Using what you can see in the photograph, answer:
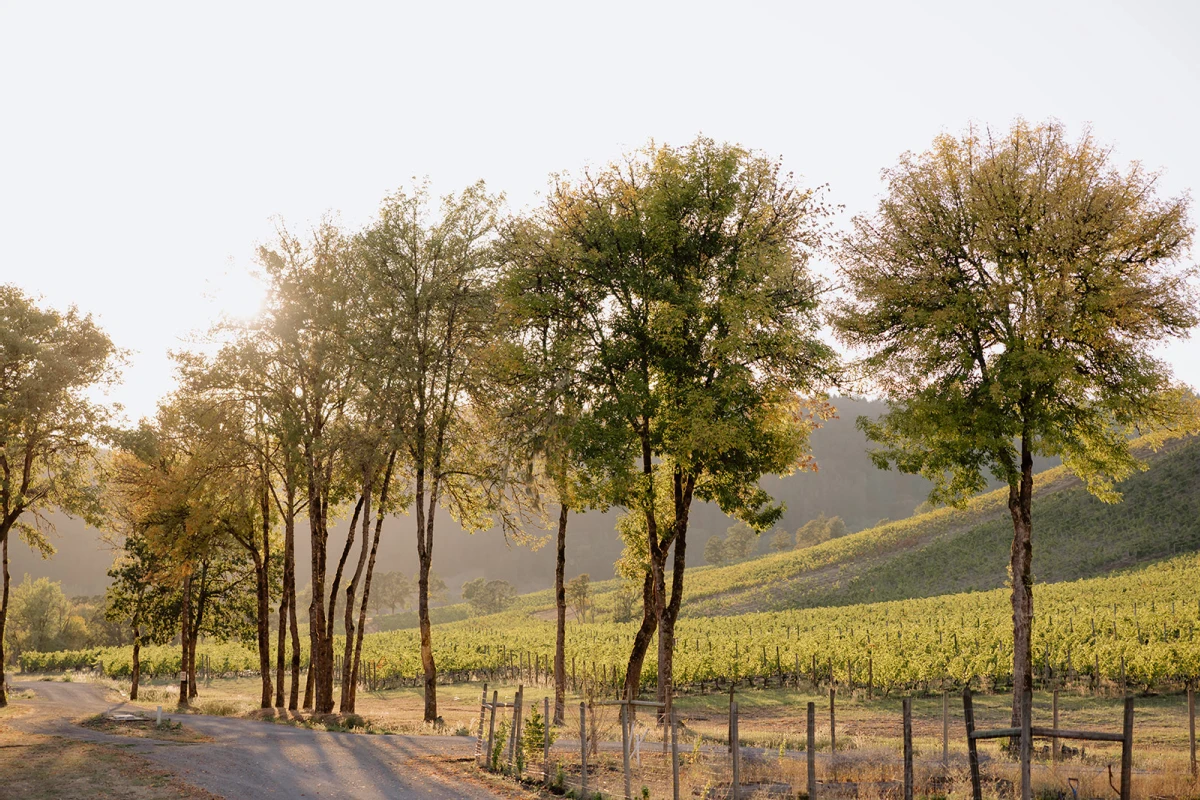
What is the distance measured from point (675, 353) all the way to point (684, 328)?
0.73 m

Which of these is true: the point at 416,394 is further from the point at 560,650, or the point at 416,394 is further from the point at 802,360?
the point at 802,360

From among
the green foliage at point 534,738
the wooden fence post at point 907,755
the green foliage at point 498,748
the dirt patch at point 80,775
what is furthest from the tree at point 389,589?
the wooden fence post at point 907,755

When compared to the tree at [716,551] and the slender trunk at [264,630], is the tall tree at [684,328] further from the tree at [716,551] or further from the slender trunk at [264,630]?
the tree at [716,551]

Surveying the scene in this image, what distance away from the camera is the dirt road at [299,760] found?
16.4 meters

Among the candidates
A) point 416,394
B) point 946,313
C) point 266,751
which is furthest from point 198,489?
point 946,313

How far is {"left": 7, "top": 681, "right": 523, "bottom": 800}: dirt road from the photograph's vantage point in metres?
16.4

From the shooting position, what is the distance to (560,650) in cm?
2778

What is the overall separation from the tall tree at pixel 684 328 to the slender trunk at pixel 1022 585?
5.71 metres

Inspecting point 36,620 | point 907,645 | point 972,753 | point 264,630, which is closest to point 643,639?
point 264,630

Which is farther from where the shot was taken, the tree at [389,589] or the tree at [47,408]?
the tree at [389,589]

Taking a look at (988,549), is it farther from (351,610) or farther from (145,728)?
(145,728)

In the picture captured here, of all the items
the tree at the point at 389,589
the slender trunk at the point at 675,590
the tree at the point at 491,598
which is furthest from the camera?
the tree at the point at 389,589

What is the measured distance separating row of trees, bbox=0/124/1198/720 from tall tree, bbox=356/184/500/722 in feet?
0.33

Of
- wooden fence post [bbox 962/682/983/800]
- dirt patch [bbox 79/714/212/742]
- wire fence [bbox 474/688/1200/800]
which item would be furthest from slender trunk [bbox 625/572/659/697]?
wooden fence post [bbox 962/682/983/800]
